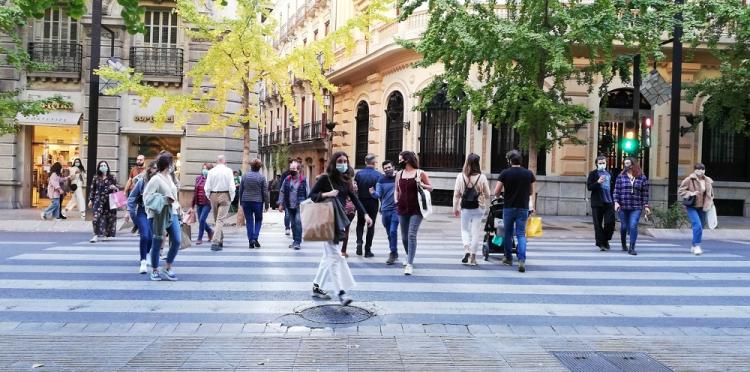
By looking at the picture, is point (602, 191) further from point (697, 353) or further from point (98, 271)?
point (98, 271)

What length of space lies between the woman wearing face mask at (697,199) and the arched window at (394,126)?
1399 centimetres

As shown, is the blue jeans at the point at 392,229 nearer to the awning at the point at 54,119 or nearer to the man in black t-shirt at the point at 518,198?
the man in black t-shirt at the point at 518,198

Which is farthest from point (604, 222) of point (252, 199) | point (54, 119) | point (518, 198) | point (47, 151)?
point (47, 151)

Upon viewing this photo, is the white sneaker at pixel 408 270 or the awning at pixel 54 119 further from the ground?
the awning at pixel 54 119

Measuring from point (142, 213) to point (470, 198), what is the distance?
5.09m

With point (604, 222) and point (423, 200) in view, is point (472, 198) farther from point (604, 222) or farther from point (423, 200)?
point (604, 222)

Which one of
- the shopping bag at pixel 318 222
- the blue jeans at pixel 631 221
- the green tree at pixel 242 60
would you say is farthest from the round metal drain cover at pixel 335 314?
the green tree at pixel 242 60

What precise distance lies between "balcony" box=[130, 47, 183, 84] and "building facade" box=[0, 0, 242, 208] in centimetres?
3

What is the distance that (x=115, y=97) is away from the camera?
70.8ft

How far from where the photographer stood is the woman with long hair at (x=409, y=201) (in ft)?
29.2

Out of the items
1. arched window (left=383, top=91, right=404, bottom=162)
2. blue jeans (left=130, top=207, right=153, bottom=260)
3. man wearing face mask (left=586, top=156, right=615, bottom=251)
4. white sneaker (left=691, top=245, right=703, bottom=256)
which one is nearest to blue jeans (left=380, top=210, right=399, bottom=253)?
blue jeans (left=130, top=207, right=153, bottom=260)

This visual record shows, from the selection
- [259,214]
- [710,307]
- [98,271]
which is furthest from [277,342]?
[259,214]

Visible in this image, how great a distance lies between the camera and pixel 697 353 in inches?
210

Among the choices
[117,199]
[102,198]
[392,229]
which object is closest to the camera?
[392,229]
